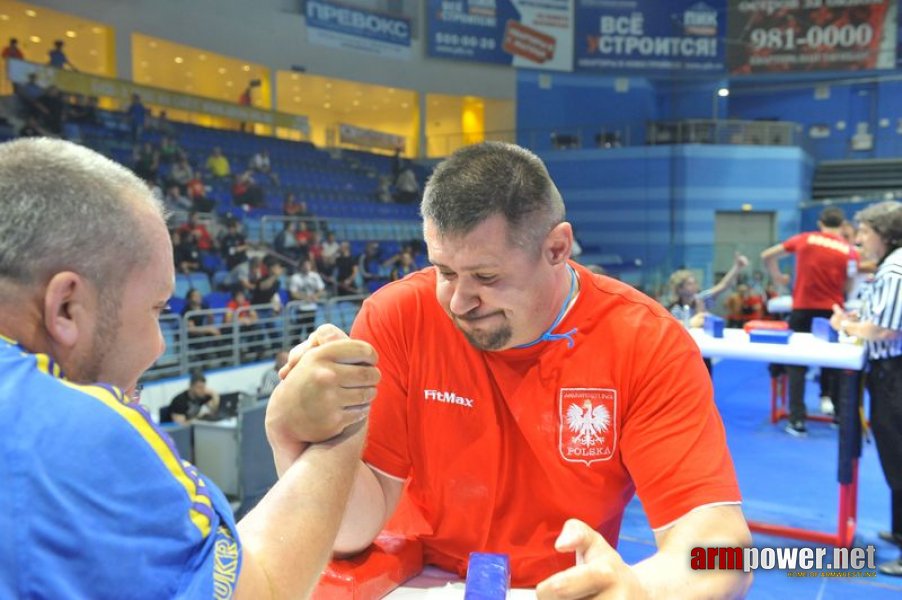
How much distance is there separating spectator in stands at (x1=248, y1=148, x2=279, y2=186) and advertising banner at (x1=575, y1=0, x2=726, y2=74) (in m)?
8.84

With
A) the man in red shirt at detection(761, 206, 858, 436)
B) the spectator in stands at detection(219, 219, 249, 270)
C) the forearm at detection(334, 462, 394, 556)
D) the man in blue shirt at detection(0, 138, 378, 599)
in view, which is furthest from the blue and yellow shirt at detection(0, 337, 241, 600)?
the spectator in stands at detection(219, 219, 249, 270)

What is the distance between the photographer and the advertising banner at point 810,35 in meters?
16.4

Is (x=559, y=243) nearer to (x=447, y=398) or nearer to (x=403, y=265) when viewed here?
(x=447, y=398)

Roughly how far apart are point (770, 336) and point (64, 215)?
399 cm

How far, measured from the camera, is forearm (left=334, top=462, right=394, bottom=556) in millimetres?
1410

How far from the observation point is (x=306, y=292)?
351 inches

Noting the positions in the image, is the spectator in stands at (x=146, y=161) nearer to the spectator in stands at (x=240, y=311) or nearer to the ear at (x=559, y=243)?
the spectator in stands at (x=240, y=311)

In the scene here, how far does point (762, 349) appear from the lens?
3.86 meters

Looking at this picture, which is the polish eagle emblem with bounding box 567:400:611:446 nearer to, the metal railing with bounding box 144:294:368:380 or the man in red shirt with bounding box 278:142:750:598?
the man in red shirt with bounding box 278:142:750:598

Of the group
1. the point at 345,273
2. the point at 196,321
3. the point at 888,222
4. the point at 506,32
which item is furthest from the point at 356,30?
the point at 888,222

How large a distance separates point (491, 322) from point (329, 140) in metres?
17.0

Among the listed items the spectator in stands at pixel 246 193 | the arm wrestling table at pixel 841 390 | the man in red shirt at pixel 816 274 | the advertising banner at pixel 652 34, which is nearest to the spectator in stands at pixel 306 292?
the spectator in stands at pixel 246 193

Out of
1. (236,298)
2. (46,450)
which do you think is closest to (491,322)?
(46,450)

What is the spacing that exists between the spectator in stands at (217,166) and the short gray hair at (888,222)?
1060cm
